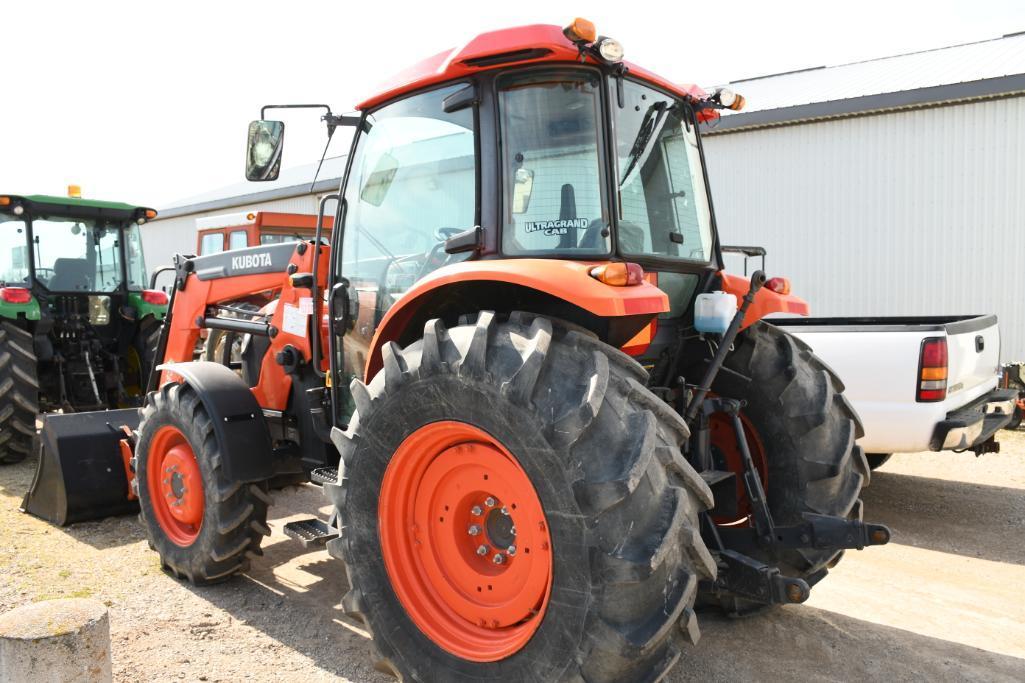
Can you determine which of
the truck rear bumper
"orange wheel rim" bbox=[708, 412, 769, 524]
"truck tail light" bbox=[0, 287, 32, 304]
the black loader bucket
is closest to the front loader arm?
the black loader bucket

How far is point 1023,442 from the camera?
7762mm

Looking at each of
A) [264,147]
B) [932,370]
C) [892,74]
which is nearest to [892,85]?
[892,74]

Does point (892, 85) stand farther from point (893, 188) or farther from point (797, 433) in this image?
point (797, 433)

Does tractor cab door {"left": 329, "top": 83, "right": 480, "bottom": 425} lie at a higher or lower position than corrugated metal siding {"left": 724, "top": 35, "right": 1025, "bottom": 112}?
lower

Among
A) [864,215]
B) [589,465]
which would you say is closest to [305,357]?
[589,465]

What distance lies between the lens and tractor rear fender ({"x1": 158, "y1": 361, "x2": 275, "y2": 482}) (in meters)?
3.91

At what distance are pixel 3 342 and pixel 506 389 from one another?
21.2 feet

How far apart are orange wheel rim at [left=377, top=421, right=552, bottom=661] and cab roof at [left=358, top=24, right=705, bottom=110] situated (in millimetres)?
1351

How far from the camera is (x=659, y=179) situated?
132 inches

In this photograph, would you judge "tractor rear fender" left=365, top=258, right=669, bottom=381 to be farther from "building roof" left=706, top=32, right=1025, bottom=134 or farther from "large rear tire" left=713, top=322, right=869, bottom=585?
"building roof" left=706, top=32, right=1025, bottom=134

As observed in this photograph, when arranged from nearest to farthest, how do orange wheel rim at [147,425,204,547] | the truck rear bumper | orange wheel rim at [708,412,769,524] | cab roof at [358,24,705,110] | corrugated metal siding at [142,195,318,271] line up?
cab roof at [358,24,705,110] → orange wheel rim at [708,412,769,524] → orange wheel rim at [147,425,204,547] → the truck rear bumper → corrugated metal siding at [142,195,318,271]

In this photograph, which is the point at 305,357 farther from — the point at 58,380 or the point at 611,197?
the point at 58,380

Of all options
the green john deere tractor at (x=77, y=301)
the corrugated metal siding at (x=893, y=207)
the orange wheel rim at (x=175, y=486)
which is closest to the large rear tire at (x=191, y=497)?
the orange wheel rim at (x=175, y=486)

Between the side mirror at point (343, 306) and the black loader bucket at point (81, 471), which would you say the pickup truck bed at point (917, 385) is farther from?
the black loader bucket at point (81, 471)
